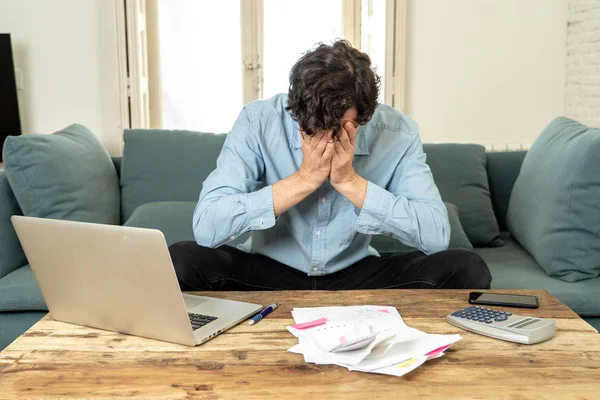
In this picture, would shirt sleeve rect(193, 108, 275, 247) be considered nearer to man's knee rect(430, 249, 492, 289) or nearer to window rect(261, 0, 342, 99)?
man's knee rect(430, 249, 492, 289)

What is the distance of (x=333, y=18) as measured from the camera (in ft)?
12.4

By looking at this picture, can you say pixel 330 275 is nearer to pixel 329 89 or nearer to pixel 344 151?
pixel 344 151

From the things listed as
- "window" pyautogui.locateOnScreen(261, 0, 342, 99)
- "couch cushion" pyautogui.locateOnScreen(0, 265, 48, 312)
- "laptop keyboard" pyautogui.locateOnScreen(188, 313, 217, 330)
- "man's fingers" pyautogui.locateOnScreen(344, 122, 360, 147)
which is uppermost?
"window" pyautogui.locateOnScreen(261, 0, 342, 99)

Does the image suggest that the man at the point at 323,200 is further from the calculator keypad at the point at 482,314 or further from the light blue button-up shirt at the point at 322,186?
the calculator keypad at the point at 482,314

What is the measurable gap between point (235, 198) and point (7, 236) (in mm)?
1053

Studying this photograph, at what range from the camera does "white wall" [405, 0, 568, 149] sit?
12.0ft

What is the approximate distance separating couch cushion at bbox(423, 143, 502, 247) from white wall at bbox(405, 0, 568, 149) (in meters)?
0.84

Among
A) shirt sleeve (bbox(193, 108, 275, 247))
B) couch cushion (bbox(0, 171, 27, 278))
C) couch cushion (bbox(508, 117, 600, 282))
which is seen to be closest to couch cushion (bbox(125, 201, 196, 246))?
couch cushion (bbox(0, 171, 27, 278))

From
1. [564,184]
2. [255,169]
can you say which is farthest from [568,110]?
[255,169]

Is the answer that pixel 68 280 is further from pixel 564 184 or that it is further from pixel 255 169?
pixel 564 184

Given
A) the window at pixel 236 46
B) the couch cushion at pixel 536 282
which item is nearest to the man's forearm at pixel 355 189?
the couch cushion at pixel 536 282

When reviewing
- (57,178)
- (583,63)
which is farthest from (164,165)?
(583,63)

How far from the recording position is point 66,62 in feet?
11.6

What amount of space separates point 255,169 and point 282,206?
248 millimetres
